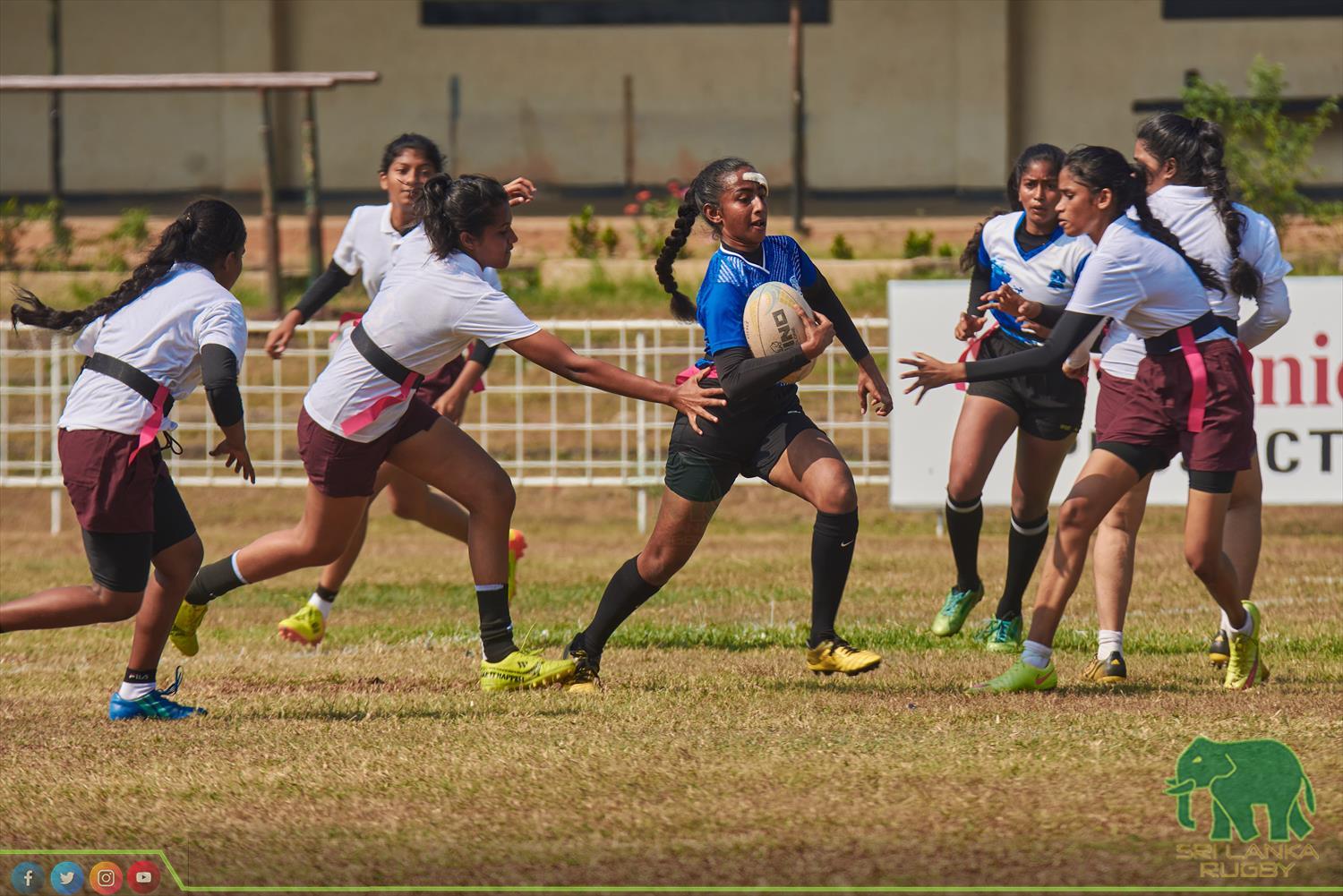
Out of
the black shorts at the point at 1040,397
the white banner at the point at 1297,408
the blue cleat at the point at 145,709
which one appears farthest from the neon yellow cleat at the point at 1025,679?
the white banner at the point at 1297,408

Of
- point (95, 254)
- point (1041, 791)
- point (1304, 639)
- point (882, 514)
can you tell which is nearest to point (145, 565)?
point (1041, 791)

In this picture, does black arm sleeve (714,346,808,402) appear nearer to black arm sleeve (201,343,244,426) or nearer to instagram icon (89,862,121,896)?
black arm sleeve (201,343,244,426)

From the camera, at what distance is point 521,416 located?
13.7 metres

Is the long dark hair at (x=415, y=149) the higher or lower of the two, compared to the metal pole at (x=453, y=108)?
lower

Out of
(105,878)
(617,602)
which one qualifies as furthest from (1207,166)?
(105,878)

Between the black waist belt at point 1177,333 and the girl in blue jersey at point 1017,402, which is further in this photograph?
the girl in blue jersey at point 1017,402

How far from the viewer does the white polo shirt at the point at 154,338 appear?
17.6ft

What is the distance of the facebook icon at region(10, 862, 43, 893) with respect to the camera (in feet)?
12.5

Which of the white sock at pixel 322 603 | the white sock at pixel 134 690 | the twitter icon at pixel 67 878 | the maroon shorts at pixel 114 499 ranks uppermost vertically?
the maroon shorts at pixel 114 499

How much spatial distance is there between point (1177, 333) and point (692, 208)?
1.65 metres

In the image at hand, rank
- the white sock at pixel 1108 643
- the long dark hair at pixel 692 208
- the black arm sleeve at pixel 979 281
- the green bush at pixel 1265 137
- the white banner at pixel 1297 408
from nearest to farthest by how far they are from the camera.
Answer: the long dark hair at pixel 692 208 → the white sock at pixel 1108 643 → the black arm sleeve at pixel 979 281 → the white banner at pixel 1297 408 → the green bush at pixel 1265 137

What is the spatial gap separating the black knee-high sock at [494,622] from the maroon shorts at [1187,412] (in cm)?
217

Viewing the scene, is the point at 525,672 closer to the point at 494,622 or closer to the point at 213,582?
the point at 494,622

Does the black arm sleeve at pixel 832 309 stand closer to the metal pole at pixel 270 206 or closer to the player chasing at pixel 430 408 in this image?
the player chasing at pixel 430 408
